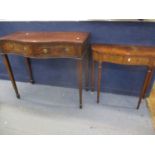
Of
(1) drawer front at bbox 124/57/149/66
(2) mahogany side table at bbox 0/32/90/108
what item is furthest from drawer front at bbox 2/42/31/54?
(1) drawer front at bbox 124/57/149/66

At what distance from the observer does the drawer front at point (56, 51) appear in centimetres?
137

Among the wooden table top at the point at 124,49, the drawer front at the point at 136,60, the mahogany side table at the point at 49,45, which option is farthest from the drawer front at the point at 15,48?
the drawer front at the point at 136,60

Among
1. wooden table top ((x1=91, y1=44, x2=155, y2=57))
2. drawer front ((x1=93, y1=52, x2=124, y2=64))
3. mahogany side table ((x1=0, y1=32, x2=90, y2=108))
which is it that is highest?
mahogany side table ((x1=0, y1=32, x2=90, y2=108))

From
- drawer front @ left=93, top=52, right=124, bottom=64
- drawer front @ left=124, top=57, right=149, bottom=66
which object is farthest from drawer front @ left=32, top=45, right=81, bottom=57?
drawer front @ left=124, top=57, right=149, bottom=66

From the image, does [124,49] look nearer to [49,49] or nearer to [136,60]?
[136,60]

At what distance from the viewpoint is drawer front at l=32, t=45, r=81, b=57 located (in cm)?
137

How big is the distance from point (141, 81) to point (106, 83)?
395mm

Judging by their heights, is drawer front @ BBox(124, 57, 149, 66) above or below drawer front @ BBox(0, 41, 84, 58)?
below

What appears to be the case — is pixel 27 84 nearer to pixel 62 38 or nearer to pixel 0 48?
pixel 0 48

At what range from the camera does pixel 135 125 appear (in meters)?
1.49

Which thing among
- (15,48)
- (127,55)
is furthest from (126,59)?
(15,48)

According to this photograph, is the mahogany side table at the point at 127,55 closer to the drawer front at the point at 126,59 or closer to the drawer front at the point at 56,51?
the drawer front at the point at 126,59

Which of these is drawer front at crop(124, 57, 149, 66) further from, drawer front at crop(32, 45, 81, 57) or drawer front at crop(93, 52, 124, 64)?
drawer front at crop(32, 45, 81, 57)
